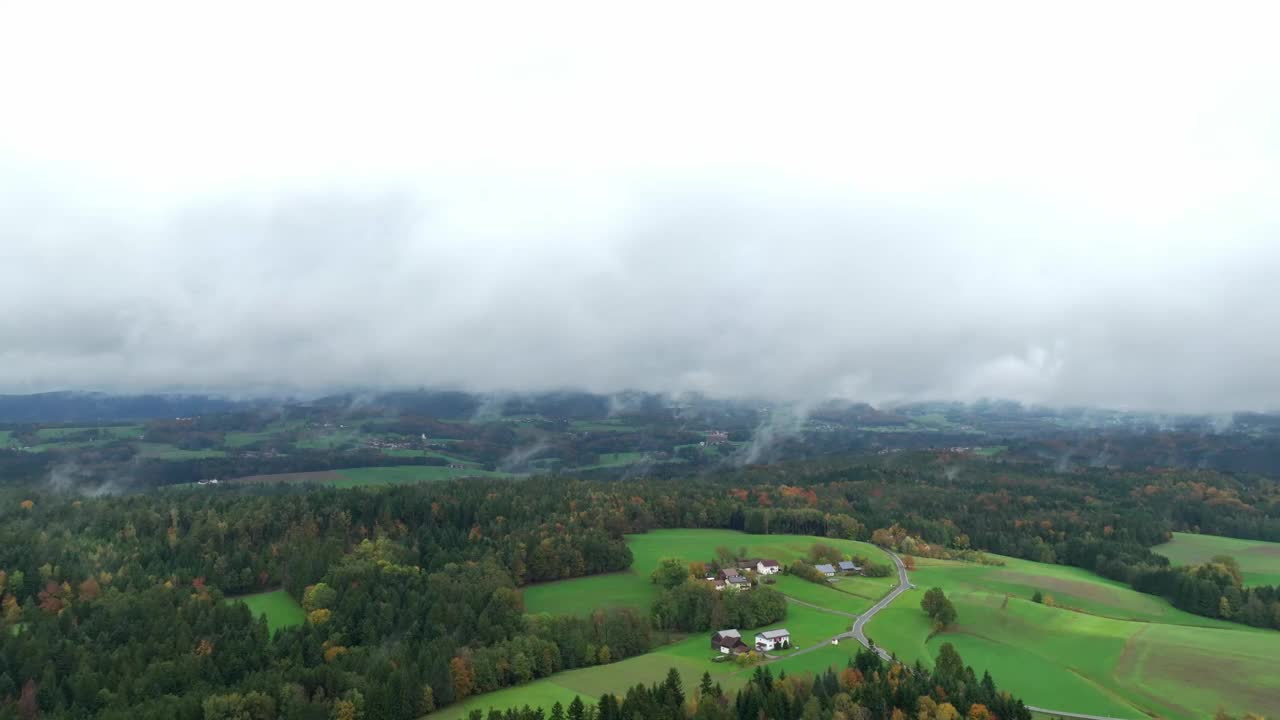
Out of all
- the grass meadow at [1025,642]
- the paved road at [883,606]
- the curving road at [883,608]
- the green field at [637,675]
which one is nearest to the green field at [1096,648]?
the grass meadow at [1025,642]

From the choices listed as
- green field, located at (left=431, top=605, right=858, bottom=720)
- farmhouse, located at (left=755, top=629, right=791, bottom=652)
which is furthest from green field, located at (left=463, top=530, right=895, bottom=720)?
farmhouse, located at (left=755, top=629, right=791, bottom=652)

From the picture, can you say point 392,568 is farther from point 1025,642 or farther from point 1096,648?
point 1096,648

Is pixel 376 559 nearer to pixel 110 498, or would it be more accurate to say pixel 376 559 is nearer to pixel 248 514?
pixel 248 514

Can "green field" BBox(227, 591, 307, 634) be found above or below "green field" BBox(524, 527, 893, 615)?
above

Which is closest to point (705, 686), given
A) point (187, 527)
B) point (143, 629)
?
point (143, 629)

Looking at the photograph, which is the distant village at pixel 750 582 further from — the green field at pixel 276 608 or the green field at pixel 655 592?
the green field at pixel 276 608

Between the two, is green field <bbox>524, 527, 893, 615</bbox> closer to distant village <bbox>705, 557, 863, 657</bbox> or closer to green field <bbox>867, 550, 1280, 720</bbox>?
distant village <bbox>705, 557, 863, 657</bbox>
